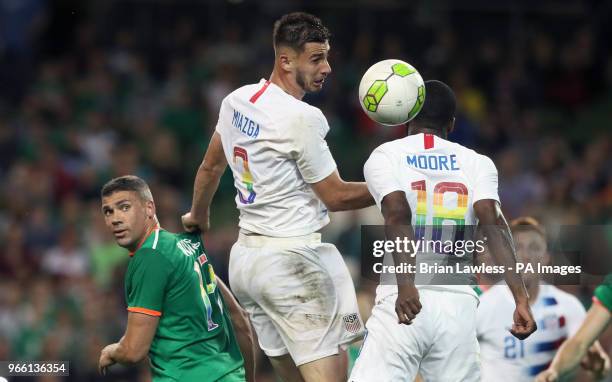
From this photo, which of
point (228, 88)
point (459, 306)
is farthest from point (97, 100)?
point (459, 306)

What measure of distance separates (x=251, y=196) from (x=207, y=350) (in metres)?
0.97

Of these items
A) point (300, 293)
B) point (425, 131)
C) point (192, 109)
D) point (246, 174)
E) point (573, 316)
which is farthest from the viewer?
point (192, 109)

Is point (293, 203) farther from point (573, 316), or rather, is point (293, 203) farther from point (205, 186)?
point (573, 316)

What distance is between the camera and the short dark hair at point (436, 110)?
22.3 ft

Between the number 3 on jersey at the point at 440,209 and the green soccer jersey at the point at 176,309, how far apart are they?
1.45 metres

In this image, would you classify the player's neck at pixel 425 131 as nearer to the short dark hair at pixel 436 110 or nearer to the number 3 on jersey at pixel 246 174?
the short dark hair at pixel 436 110

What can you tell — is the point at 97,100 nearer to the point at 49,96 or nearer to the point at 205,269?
the point at 49,96

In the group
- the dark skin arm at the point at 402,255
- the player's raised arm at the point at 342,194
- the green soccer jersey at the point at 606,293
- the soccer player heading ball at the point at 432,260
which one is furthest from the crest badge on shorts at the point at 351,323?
the green soccer jersey at the point at 606,293

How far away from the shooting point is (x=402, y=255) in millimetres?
6305

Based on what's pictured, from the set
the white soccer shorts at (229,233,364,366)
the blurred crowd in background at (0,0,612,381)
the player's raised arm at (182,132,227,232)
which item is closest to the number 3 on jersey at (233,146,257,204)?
the white soccer shorts at (229,233,364,366)

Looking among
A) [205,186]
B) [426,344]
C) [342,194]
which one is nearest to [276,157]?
[342,194]

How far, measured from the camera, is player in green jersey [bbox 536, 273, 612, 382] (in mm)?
7828

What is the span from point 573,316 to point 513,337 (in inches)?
21.0

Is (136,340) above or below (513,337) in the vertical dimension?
above
